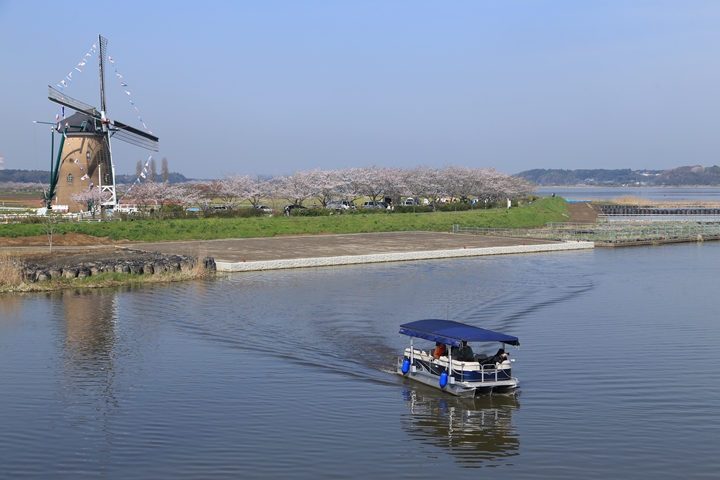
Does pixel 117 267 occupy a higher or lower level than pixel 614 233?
lower

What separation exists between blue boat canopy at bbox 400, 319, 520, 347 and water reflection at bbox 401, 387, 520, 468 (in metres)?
1.41

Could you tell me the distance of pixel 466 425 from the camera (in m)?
17.4

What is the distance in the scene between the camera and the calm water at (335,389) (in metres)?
15.0

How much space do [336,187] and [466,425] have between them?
256ft

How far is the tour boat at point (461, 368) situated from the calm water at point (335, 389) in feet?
1.28

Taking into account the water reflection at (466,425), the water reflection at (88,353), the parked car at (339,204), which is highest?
the parked car at (339,204)

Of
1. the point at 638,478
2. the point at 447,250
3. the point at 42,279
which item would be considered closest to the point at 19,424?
the point at 638,478

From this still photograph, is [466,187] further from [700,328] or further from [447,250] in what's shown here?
[700,328]

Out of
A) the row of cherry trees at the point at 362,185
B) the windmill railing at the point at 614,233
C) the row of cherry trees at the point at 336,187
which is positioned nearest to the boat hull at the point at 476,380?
the windmill railing at the point at 614,233

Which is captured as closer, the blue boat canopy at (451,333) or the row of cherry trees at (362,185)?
the blue boat canopy at (451,333)

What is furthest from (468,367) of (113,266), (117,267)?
(113,266)

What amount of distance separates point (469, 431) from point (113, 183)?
61.9 metres

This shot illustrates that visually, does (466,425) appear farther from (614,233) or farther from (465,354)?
(614,233)

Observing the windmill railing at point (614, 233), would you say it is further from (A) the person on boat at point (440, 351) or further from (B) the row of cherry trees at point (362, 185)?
(A) the person on boat at point (440, 351)
